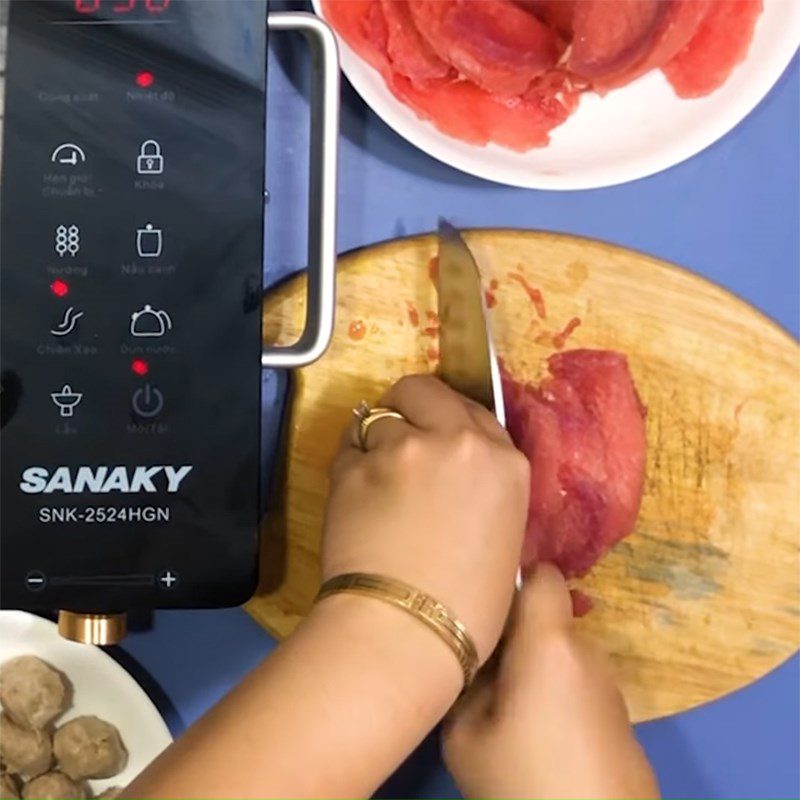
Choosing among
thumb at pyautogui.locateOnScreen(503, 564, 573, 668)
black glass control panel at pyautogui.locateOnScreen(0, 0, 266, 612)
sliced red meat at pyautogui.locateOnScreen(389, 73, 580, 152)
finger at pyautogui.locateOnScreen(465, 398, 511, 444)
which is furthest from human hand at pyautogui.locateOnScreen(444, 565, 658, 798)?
sliced red meat at pyautogui.locateOnScreen(389, 73, 580, 152)

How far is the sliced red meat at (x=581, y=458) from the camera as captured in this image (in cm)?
67

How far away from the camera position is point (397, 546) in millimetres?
563

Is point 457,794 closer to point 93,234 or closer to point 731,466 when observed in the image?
point 731,466

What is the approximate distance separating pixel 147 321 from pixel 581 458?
1.03 feet

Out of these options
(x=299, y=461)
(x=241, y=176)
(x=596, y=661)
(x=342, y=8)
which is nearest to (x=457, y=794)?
(x=596, y=661)

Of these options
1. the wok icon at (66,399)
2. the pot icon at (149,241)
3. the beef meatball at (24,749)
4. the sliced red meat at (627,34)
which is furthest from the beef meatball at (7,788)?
the sliced red meat at (627,34)

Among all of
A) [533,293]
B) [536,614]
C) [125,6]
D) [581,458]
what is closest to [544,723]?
[536,614]

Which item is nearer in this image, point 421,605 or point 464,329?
point 421,605

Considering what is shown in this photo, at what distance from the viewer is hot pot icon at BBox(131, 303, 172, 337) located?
0.57 metres

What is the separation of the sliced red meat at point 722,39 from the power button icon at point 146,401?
43 cm

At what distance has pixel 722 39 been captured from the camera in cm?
64

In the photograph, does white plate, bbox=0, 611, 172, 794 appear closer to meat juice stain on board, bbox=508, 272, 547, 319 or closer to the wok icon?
the wok icon

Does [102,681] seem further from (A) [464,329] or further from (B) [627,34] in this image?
(B) [627,34]

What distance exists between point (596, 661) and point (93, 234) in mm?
434
